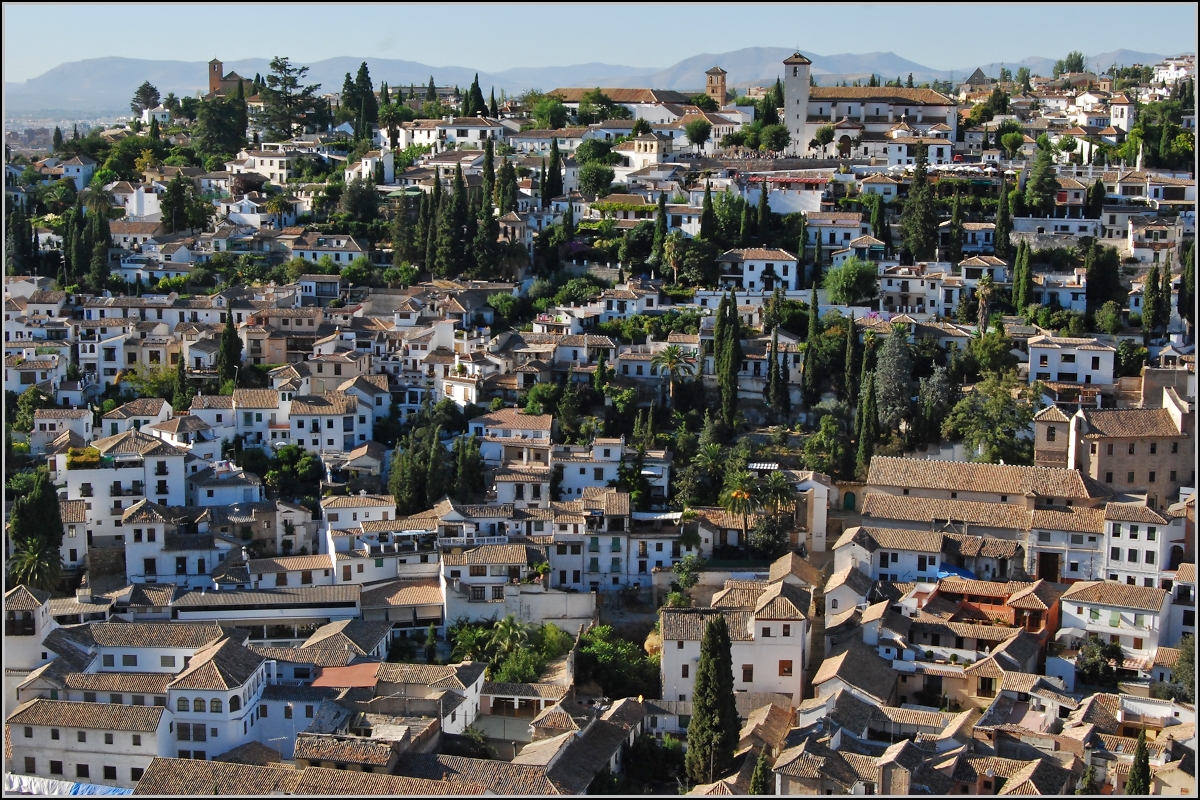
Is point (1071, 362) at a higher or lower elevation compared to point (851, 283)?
lower

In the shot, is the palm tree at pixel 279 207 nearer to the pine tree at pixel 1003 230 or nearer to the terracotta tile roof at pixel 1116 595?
the pine tree at pixel 1003 230

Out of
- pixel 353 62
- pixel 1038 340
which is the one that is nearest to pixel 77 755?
pixel 1038 340

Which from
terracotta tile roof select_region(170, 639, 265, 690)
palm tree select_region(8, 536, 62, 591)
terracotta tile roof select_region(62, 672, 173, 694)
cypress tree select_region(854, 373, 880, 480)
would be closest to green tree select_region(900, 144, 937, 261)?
cypress tree select_region(854, 373, 880, 480)

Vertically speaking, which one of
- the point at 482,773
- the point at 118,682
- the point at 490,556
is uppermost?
the point at 490,556

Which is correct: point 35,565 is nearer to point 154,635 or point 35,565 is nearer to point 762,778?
point 154,635

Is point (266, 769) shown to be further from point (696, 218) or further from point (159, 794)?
point (696, 218)

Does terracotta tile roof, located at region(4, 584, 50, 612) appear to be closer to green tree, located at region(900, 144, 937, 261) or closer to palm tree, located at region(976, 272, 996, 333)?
palm tree, located at region(976, 272, 996, 333)

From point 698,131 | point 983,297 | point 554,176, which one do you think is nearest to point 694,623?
point 983,297
